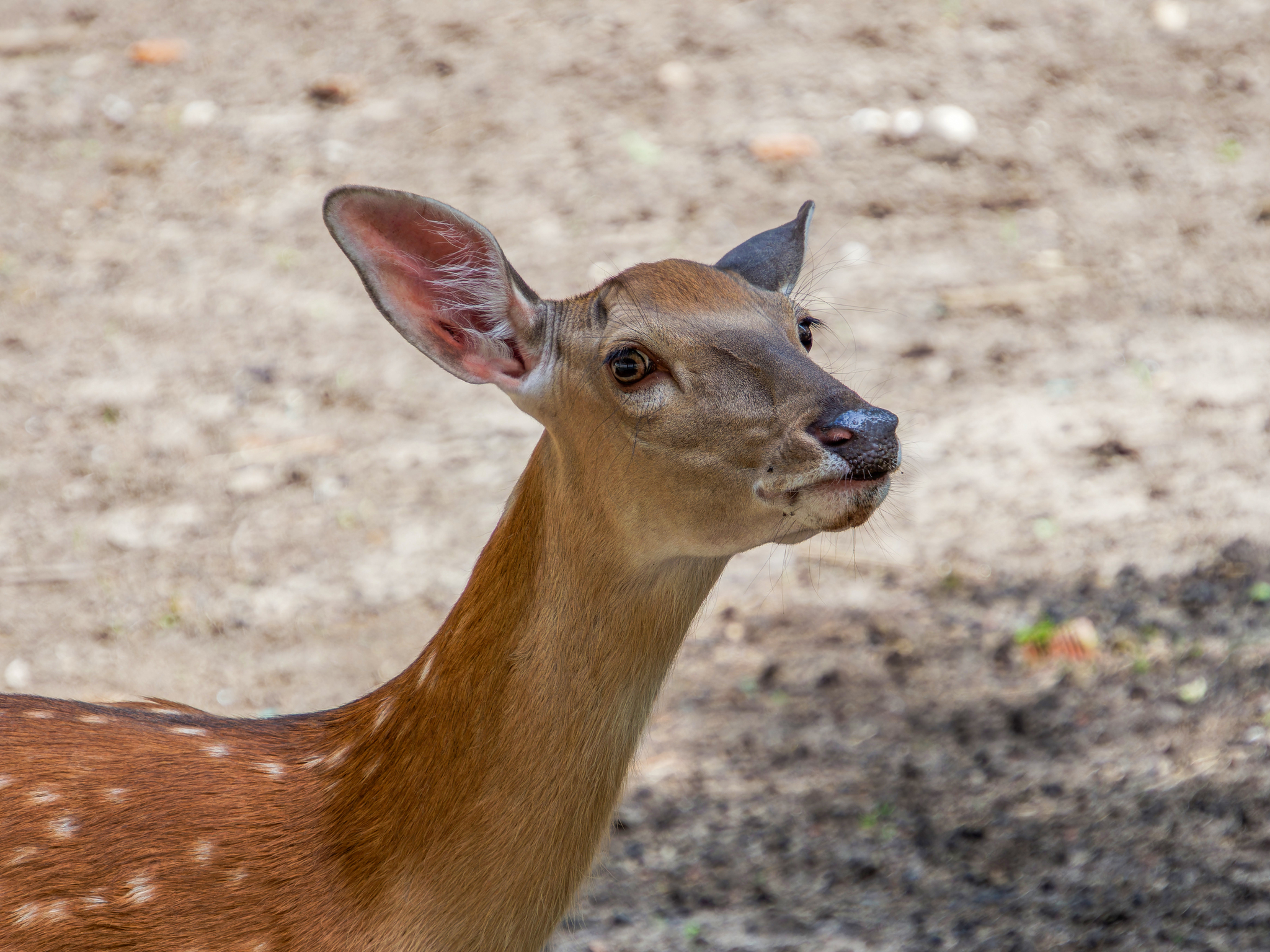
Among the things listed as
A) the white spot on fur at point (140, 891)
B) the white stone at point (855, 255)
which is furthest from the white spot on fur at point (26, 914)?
the white stone at point (855, 255)

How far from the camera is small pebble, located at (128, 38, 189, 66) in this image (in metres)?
7.29

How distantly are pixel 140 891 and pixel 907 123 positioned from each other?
5.39 meters

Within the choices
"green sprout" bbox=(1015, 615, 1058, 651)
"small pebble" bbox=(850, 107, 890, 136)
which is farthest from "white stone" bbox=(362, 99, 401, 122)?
"green sprout" bbox=(1015, 615, 1058, 651)

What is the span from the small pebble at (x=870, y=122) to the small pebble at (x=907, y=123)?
4 centimetres

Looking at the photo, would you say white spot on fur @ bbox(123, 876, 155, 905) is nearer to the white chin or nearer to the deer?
the deer

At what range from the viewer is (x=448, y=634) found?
2555 millimetres

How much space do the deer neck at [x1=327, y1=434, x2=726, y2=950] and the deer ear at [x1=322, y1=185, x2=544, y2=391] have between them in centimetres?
25

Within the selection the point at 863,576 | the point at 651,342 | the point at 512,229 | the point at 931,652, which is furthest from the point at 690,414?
the point at 512,229

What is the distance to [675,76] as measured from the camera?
7.06 meters

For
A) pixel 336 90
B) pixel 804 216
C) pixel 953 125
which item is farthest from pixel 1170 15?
pixel 804 216

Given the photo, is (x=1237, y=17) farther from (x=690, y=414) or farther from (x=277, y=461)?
(x=690, y=414)

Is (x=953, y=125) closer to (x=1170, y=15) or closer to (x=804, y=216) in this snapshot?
(x=1170, y=15)

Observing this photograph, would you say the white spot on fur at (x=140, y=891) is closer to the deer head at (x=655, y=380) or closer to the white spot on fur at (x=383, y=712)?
the white spot on fur at (x=383, y=712)

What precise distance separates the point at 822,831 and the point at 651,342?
1820mm
